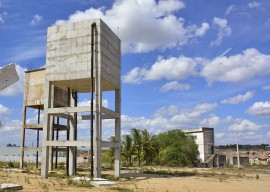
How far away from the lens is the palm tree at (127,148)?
171 ft

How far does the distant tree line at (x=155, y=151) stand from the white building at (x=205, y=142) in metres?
2.06

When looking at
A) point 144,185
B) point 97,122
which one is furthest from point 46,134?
point 144,185

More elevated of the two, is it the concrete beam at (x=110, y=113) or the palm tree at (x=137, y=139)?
the concrete beam at (x=110, y=113)

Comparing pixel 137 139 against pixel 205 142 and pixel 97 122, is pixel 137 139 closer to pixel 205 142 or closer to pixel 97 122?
pixel 205 142

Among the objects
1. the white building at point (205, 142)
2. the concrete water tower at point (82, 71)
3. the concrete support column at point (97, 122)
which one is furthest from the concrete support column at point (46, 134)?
the white building at point (205, 142)

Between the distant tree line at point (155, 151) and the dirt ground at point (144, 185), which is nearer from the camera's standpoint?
the dirt ground at point (144, 185)

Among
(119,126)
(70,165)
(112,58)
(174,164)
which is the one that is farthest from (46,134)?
(174,164)

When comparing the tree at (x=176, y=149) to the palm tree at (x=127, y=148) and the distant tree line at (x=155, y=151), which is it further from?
the palm tree at (x=127, y=148)

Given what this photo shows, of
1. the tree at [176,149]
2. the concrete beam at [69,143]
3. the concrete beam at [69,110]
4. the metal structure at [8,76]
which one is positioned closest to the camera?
the metal structure at [8,76]

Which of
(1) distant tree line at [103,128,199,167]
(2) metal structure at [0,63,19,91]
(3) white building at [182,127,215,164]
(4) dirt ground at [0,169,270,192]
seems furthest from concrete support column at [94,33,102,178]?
(3) white building at [182,127,215,164]

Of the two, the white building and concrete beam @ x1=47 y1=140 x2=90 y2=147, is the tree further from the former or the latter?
concrete beam @ x1=47 y1=140 x2=90 y2=147

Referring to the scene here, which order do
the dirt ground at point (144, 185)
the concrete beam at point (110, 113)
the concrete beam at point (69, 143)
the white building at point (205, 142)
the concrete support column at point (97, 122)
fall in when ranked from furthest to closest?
the white building at point (205, 142), the concrete beam at point (110, 113), the concrete beam at point (69, 143), the concrete support column at point (97, 122), the dirt ground at point (144, 185)

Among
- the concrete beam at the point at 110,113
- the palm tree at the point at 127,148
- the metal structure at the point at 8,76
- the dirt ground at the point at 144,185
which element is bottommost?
the dirt ground at the point at 144,185

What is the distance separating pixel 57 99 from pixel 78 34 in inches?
390
